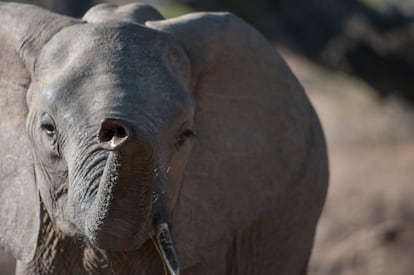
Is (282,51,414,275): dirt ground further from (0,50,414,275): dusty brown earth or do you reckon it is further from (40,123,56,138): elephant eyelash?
(40,123,56,138): elephant eyelash

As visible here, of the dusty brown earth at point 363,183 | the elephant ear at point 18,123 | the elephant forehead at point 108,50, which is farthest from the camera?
the dusty brown earth at point 363,183

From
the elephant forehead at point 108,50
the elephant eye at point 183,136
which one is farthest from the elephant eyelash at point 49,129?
the elephant eye at point 183,136

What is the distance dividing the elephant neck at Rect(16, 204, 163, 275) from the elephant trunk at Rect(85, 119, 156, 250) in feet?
1.64

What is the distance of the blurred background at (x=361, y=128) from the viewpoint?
10.9 metres

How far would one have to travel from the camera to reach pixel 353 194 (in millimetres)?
12641

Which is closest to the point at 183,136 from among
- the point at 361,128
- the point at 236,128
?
the point at 236,128

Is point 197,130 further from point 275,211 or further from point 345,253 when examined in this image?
point 345,253

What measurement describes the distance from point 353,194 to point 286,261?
5126mm

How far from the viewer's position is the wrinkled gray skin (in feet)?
18.6

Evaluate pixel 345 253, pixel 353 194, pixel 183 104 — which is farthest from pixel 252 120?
pixel 353 194

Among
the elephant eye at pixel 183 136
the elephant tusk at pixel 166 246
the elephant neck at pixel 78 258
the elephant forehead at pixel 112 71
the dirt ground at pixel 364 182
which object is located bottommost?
the dirt ground at pixel 364 182

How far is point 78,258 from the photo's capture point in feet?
21.0

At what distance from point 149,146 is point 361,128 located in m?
9.79

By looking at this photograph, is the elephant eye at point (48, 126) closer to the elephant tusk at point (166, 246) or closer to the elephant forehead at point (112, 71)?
the elephant forehead at point (112, 71)
